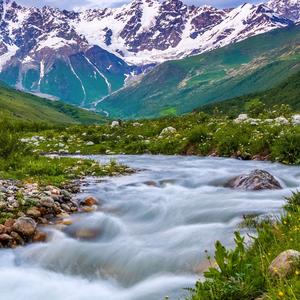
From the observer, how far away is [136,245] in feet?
41.4

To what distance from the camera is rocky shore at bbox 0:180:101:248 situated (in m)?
13.5

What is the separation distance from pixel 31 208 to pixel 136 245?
14.4 feet

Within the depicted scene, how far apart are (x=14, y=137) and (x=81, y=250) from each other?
15.5 metres

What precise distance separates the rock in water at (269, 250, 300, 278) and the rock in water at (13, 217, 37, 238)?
26.9 ft

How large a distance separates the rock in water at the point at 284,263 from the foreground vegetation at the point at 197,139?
56.2ft

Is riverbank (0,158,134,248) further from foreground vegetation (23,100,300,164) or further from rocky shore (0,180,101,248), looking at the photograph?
foreground vegetation (23,100,300,164)

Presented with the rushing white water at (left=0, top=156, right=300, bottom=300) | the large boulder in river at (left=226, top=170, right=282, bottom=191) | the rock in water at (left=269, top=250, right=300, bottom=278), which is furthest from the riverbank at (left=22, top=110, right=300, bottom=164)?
the rock in water at (left=269, top=250, right=300, bottom=278)

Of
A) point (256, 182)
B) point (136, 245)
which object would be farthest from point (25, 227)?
point (256, 182)

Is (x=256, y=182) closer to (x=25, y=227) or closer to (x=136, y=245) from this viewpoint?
(x=136, y=245)

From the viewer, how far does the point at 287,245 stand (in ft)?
25.4

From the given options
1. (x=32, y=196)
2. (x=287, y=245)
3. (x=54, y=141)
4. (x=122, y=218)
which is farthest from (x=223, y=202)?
(x=54, y=141)

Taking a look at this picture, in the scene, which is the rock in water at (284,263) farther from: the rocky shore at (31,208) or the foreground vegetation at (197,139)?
the foreground vegetation at (197,139)

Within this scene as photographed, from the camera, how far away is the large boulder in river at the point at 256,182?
17141mm

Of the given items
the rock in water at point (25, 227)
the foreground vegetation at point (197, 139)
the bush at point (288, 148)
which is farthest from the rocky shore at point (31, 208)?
the foreground vegetation at point (197, 139)
